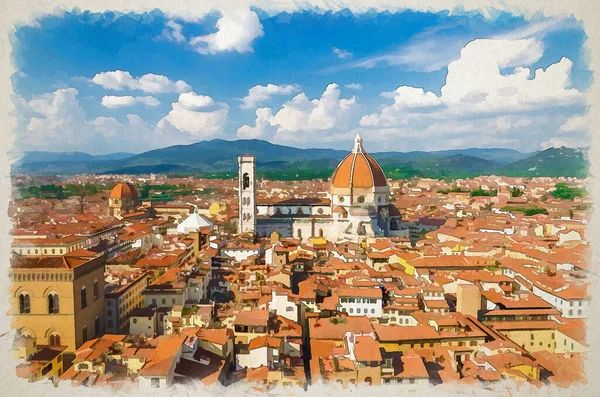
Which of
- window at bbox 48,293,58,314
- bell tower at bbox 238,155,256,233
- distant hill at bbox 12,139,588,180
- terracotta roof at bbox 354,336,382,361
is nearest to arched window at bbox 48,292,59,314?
window at bbox 48,293,58,314

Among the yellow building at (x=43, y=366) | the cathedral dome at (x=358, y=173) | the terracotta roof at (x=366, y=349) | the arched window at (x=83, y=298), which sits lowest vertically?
the yellow building at (x=43, y=366)

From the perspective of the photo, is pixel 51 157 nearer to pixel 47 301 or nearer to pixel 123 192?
pixel 47 301

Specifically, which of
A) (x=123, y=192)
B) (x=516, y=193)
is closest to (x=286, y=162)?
(x=516, y=193)

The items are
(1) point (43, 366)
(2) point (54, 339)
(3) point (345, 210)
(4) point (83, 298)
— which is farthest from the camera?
(3) point (345, 210)

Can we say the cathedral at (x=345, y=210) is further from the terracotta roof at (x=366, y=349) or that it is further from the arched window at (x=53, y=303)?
the arched window at (x=53, y=303)

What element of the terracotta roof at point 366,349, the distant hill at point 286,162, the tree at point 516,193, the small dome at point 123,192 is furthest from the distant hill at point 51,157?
the tree at point 516,193

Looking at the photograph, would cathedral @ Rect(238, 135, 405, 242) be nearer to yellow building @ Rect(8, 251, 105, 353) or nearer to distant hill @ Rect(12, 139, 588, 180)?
distant hill @ Rect(12, 139, 588, 180)

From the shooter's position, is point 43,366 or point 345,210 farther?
point 345,210
